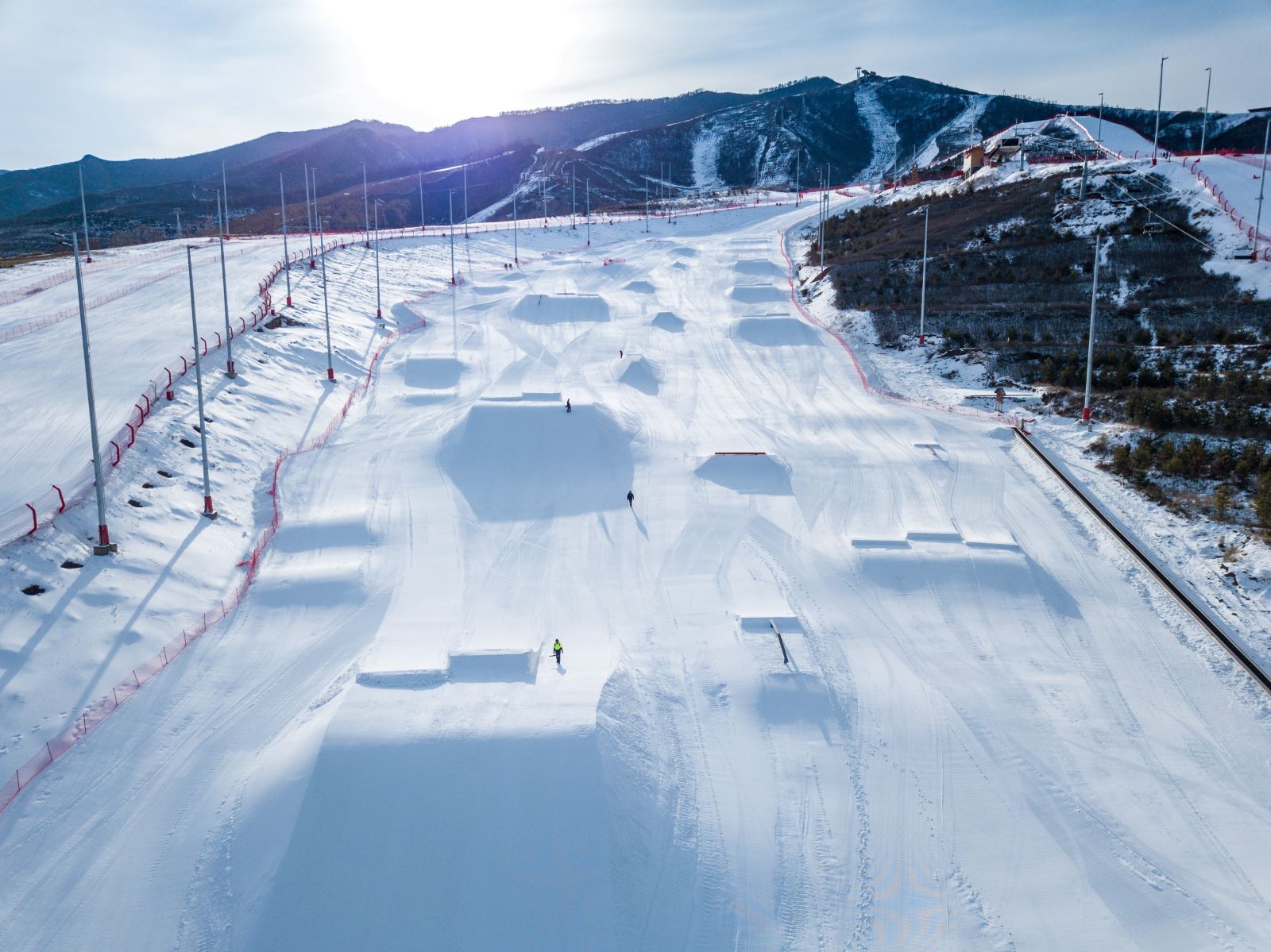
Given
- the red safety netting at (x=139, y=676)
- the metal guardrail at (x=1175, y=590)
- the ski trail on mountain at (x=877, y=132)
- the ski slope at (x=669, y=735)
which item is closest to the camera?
the ski slope at (x=669, y=735)

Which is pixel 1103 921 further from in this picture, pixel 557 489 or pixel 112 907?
pixel 557 489

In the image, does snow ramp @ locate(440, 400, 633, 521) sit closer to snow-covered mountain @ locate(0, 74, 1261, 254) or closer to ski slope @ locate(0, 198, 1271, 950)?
ski slope @ locate(0, 198, 1271, 950)

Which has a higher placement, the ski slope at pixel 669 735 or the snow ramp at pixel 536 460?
the snow ramp at pixel 536 460

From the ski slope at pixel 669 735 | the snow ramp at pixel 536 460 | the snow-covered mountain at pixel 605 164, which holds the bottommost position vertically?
the ski slope at pixel 669 735

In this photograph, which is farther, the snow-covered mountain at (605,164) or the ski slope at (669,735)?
the snow-covered mountain at (605,164)

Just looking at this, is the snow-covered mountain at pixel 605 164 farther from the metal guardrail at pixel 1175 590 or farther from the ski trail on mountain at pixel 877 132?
the metal guardrail at pixel 1175 590

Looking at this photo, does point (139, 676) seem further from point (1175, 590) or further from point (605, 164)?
point (605, 164)

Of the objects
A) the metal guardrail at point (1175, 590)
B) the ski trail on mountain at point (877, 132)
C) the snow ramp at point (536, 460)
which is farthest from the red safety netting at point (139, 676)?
the ski trail on mountain at point (877, 132)

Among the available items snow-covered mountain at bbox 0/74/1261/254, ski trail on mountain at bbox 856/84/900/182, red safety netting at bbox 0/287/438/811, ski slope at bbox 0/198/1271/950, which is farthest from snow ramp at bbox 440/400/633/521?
ski trail on mountain at bbox 856/84/900/182
